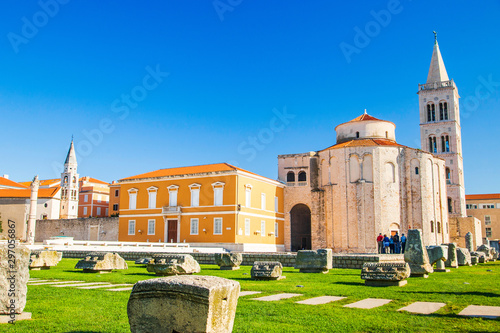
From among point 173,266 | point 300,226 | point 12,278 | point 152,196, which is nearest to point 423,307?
point 12,278

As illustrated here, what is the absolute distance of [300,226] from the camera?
152 feet

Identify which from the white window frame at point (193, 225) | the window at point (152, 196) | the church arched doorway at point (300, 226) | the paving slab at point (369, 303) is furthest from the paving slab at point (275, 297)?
the church arched doorway at point (300, 226)

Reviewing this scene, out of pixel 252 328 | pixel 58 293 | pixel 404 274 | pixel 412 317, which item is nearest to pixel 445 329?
pixel 412 317

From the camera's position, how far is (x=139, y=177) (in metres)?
42.3

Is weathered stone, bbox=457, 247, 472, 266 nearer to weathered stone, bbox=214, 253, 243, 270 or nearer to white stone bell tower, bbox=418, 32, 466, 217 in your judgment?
weathered stone, bbox=214, 253, 243, 270

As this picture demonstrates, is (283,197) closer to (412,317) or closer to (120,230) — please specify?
(120,230)

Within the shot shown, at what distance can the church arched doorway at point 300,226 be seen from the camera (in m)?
45.5

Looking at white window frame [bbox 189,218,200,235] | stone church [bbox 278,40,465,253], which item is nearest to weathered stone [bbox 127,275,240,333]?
white window frame [bbox 189,218,200,235]

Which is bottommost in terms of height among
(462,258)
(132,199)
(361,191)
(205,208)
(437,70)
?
(462,258)

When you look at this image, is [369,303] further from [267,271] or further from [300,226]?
[300,226]

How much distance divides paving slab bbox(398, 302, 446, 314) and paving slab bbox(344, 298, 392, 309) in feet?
1.66

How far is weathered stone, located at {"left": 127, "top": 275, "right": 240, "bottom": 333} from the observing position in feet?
13.7

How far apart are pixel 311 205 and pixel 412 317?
121ft

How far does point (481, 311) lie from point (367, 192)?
34213 millimetres
